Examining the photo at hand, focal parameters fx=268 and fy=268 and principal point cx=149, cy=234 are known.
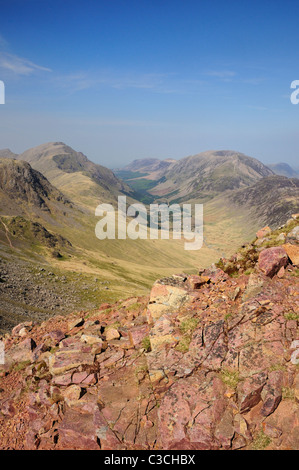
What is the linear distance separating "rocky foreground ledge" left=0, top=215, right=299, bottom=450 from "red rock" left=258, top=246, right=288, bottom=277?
83 mm

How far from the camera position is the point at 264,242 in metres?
24.0

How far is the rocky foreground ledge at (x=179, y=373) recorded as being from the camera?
12.9 m

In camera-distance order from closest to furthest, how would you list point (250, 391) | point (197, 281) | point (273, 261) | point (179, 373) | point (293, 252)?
point (250, 391) < point (179, 373) < point (273, 261) < point (293, 252) < point (197, 281)

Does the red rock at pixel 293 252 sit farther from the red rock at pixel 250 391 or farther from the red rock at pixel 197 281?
the red rock at pixel 250 391

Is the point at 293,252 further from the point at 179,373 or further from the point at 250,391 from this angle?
the point at 179,373

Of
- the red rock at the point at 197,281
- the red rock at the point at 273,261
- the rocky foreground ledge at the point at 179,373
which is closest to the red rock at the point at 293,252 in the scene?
the rocky foreground ledge at the point at 179,373

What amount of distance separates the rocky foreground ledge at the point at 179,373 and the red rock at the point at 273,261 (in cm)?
8

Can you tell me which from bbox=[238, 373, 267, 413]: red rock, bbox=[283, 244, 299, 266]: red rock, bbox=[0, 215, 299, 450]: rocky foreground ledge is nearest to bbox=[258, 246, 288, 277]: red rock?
bbox=[0, 215, 299, 450]: rocky foreground ledge

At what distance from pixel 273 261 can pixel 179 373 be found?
1011 centimetres

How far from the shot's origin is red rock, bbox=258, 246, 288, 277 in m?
19.0

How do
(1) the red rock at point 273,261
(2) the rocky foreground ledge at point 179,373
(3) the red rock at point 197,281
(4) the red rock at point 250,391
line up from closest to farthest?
(2) the rocky foreground ledge at point 179,373 → (4) the red rock at point 250,391 → (1) the red rock at point 273,261 → (3) the red rock at point 197,281

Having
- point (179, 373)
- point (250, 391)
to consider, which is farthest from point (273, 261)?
point (179, 373)

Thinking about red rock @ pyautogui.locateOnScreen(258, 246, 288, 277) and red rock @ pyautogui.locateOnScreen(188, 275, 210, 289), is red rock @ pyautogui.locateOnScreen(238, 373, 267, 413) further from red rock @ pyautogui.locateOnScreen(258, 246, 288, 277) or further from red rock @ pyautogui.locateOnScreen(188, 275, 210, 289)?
red rock @ pyautogui.locateOnScreen(188, 275, 210, 289)

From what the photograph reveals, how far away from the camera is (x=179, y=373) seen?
15258 mm
